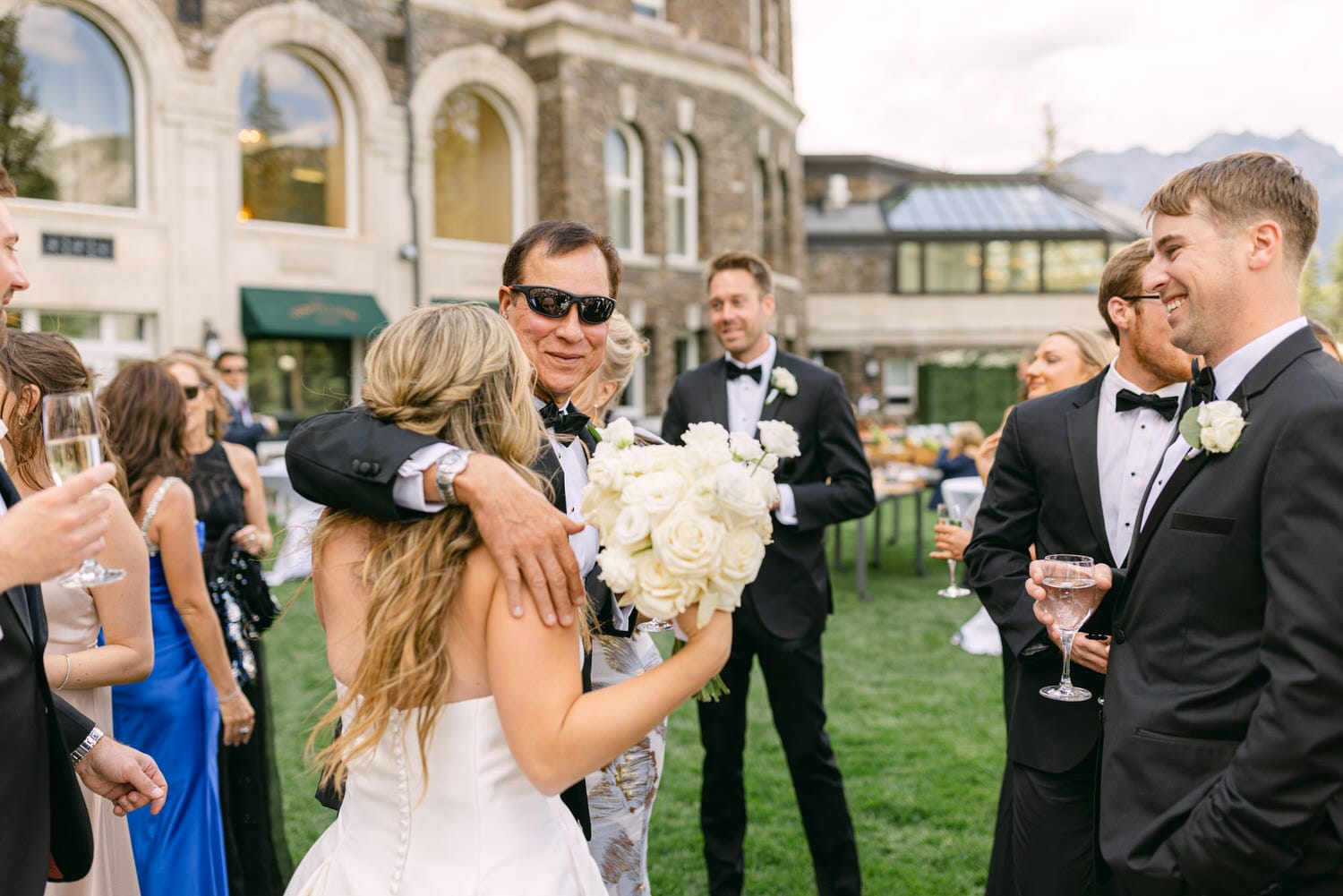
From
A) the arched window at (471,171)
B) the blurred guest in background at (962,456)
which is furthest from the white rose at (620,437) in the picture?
the arched window at (471,171)

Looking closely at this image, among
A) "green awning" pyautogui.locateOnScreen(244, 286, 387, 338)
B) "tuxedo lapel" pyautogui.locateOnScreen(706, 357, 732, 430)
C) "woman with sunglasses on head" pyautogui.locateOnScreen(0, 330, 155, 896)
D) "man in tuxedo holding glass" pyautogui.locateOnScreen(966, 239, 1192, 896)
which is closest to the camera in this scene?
"woman with sunglasses on head" pyautogui.locateOnScreen(0, 330, 155, 896)

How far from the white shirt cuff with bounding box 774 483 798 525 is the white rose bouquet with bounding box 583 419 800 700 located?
2.52 meters

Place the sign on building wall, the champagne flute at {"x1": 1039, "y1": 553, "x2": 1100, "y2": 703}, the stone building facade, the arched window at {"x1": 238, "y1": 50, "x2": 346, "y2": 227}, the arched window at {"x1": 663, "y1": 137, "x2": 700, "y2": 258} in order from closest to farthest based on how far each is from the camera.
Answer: the champagne flute at {"x1": 1039, "y1": 553, "x2": 1100, "y2": 703}, the sign on building wall, the stone building facade, the arched window at {"x1": 238, "y1": 50, "x2": 346, "y2": 227}, the arched window at {"x1": 663, "y1": 137, "x2": 700, "y2": 258}

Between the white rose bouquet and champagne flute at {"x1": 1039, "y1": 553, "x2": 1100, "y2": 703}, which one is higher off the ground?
the white rose bouquet

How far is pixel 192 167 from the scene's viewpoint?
618 inches

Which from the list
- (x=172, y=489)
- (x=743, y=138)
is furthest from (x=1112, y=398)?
(x=743, y=138)

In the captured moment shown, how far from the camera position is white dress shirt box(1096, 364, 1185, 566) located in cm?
292

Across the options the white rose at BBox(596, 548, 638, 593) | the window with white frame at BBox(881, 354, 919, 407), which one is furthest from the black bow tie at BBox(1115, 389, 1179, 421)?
the window with white frame at BBox(881, 354, 919, 407)

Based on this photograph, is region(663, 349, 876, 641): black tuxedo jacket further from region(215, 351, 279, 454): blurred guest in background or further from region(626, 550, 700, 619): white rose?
region(215, 351, 279, 454): blurred guest in background

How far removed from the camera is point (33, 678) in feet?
6.46

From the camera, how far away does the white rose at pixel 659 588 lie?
67.4 inches

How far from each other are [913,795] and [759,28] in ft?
75.6

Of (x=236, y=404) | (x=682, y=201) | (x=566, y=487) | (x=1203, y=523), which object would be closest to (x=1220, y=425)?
(x=1203, y=523)

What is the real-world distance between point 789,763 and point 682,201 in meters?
20.3
